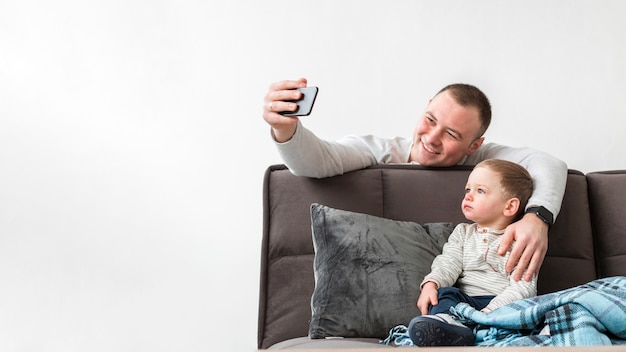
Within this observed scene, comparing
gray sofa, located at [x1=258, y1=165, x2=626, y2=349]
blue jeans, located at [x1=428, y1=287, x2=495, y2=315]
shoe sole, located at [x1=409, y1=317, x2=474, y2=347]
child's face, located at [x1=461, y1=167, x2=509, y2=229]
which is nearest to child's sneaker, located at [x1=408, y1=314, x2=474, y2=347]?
shoe sole, located at [x1=409, y1=317, x2=474, y2=347]

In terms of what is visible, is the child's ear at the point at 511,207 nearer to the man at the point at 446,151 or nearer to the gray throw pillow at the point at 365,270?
the man at the point at 446,151

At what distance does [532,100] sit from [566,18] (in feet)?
1.24

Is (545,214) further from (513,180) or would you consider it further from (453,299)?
(453,299)

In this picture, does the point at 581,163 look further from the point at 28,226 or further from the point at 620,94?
the point at 28,226

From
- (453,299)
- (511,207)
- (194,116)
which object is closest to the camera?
(453,299)

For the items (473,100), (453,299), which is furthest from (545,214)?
(473,100)

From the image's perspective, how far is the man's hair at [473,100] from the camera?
2.25 metres

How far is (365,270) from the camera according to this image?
74.5 inches

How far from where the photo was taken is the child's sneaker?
4.74 ft

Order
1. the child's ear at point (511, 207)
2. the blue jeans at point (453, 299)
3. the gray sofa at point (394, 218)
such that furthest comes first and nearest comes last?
the gray sofa at point (394, 218) < the child's ear at point (511, 207) < the blue jeans at point (453, 299)

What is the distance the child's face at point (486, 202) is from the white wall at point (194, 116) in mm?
979

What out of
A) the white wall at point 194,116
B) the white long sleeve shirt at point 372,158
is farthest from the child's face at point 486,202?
the white wall at point 194,116

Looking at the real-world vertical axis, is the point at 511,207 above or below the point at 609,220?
above

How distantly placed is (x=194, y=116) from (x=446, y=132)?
115 centimetres
